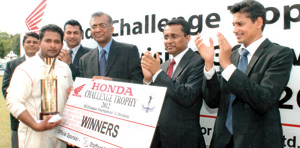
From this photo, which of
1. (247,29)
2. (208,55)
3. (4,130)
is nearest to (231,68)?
(208,55)

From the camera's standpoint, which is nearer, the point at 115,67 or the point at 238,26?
the point at 238,26

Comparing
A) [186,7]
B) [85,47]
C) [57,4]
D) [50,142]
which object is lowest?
[50,142]

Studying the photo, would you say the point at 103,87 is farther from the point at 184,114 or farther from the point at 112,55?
the point at 184,114

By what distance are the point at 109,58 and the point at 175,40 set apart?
29.8 inches

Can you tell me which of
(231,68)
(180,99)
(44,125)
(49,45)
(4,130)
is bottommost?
(4,130)

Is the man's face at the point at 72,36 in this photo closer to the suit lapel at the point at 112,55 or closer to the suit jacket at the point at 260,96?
the suit lapel at the point at 112,55

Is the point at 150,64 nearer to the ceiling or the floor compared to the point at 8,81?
nearer to the ceiling

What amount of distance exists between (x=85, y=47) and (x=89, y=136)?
1718mm

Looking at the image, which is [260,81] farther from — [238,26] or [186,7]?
[186,7]

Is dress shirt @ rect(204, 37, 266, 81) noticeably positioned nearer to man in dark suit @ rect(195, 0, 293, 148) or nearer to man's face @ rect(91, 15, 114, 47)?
man in dark suit @ rect(195, 0, 293, 148)

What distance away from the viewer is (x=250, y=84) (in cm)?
160

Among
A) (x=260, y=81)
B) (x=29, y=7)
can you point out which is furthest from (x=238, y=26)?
(x=29, y=7)

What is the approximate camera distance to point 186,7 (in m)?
2.59

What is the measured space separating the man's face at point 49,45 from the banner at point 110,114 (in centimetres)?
36
